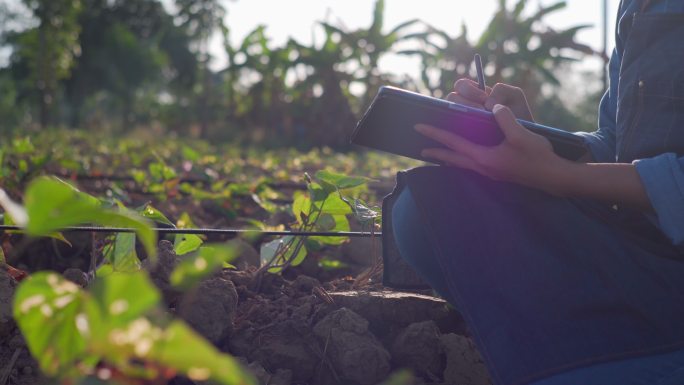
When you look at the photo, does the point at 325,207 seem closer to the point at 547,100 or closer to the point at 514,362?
the point at 514,362

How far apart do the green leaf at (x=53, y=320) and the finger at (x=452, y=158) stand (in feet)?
2.24

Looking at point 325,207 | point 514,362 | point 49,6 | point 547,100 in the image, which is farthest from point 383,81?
point 547,100

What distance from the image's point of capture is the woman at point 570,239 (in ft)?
3.22

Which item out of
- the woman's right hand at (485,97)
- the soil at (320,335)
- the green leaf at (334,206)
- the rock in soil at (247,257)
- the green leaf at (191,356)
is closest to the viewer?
the green leaf at (191,356)

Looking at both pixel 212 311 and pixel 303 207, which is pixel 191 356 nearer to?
pixel 212 311

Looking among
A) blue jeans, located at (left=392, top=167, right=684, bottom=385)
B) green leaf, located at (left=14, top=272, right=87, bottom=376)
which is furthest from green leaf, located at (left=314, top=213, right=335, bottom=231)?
green leaf, located at (left=14, top=272, right=87, bottom=376)

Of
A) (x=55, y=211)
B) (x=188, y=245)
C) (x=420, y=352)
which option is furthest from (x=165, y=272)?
(x=55, y=211)

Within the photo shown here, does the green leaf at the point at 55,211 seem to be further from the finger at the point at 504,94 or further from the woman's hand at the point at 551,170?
the finger at the point at 504,94

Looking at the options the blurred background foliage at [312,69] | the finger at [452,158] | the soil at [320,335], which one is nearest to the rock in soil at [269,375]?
the soil at [320,335]

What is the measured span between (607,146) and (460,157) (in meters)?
0.43

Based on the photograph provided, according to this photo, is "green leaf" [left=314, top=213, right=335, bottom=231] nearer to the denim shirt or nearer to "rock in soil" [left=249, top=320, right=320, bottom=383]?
"rock in soil" [left=249, top=320, right=320, bottom=383]

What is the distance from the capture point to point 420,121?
1.11 meters

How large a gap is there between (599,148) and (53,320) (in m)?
1.08

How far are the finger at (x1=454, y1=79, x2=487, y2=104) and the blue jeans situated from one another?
24 centimetres
